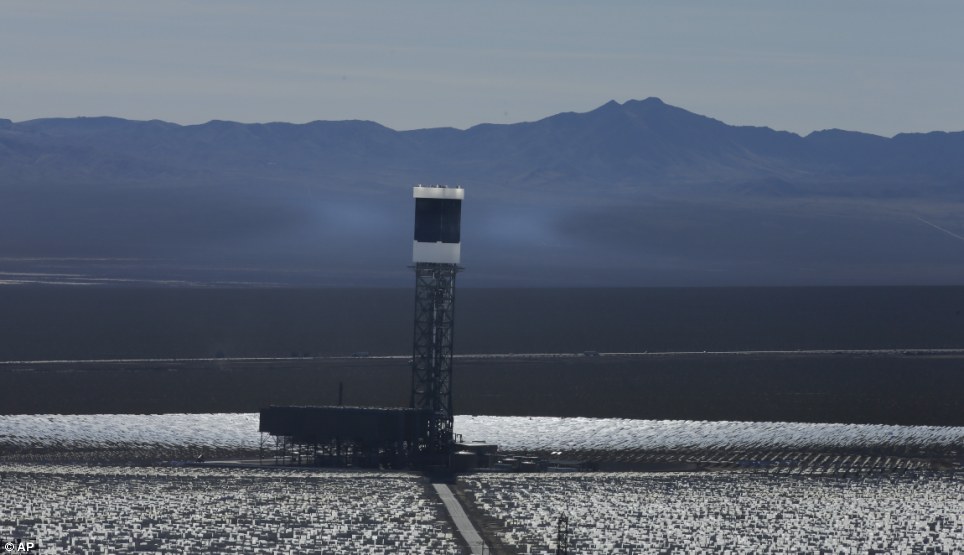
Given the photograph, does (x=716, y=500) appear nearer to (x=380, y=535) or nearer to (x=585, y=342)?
(x=380, y=535)

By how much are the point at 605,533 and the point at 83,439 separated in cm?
4006

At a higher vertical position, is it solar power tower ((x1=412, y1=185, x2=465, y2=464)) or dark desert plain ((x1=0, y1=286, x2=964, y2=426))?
solar power tower ((x1=412, y1=185, x2=465, y2=464))

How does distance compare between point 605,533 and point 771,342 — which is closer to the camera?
point 605,533

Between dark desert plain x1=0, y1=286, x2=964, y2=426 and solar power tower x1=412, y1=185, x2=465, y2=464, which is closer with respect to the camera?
solar power tower x1=412, y1=185, x2=465, y2=464

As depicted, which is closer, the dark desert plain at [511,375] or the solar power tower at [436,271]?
the solar power tower at [436,271]

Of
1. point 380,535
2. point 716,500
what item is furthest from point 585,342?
point 380,535

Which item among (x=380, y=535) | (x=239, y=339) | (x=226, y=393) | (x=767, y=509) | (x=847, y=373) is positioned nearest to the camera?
(x=380, y=535)

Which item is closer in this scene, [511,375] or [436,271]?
[436,271]

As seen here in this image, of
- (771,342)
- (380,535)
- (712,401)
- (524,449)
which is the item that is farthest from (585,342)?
(380,535)

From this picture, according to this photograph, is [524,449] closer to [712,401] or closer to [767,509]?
[767,509]

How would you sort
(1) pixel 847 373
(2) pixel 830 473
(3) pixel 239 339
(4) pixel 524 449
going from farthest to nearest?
(3) pixel 239 339
(1) pixel 847 373
(4) pixel 524 449
(2) pixel 830 473

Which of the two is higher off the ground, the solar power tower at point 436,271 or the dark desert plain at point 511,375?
the solar power tower at point 436,271

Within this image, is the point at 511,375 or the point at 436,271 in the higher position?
the point at 436,271

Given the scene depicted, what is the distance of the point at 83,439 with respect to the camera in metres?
97.4
